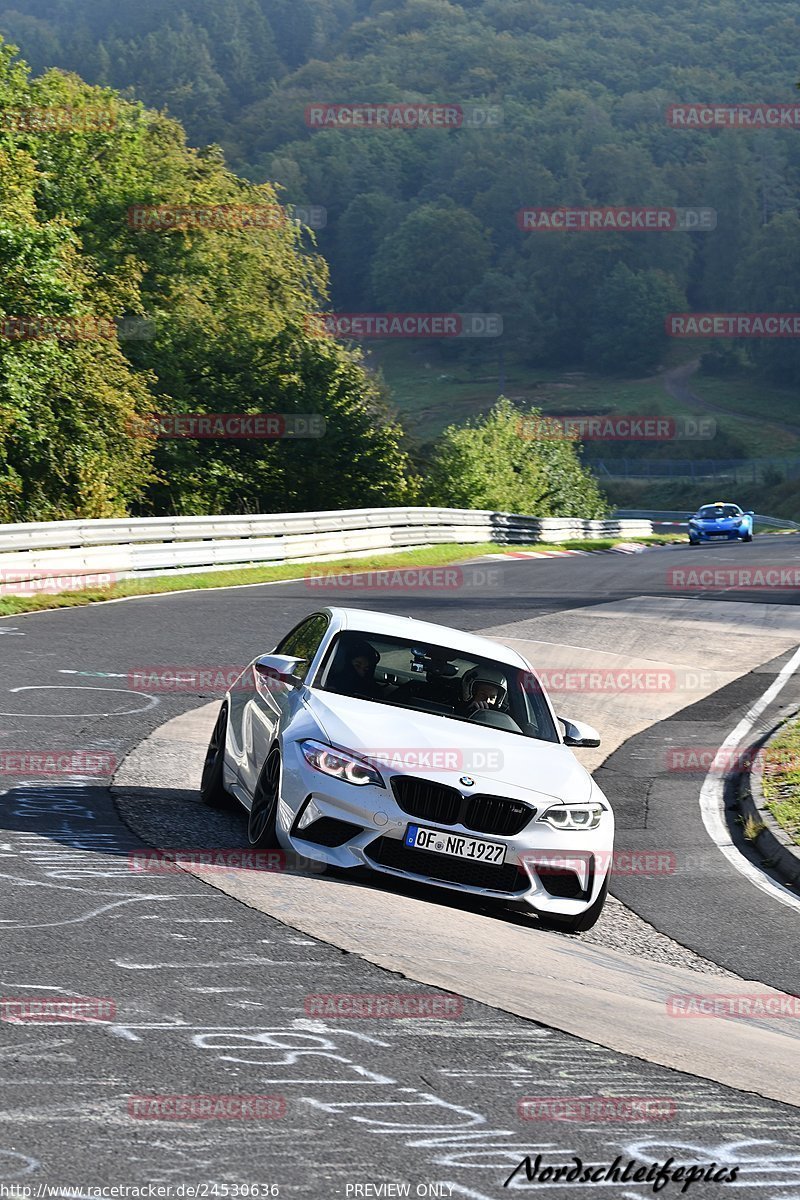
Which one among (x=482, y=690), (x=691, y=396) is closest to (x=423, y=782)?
(x=482, y=690)

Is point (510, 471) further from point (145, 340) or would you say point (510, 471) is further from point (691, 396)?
point (691, 396)

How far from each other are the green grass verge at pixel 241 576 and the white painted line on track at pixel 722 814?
32.1ft

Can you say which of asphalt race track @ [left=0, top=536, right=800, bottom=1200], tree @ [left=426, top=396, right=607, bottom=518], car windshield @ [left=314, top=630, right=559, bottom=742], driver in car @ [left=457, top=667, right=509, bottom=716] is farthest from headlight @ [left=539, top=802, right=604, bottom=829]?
tree @ [left=426, top=396, right=607, bottom=518]

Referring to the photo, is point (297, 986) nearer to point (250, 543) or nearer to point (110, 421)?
point (250, 543)

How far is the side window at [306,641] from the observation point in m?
9.22

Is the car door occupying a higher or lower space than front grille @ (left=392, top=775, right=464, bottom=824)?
higher

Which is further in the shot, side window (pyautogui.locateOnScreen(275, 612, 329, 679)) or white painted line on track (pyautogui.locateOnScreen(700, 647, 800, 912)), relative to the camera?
white painted line on track (pyautogui.locateOnScreen(700, 647, 800, 912))

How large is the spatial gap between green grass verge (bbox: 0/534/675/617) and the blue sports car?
38.0ft

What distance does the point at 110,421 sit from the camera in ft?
107

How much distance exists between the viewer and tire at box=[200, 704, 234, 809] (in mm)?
9742

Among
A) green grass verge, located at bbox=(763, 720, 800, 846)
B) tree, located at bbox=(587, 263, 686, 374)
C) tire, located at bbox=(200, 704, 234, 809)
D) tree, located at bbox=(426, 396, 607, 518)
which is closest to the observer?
tire, located at bbox=(200, 704, 234, 809)

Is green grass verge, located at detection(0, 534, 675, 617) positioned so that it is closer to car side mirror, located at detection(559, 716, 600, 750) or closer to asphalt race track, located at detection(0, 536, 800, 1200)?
asphalt race track, located at detection(0, 536, 800, 1200)

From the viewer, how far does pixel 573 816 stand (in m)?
8.14

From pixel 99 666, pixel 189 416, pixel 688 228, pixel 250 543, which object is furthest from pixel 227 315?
pixel 688 228
